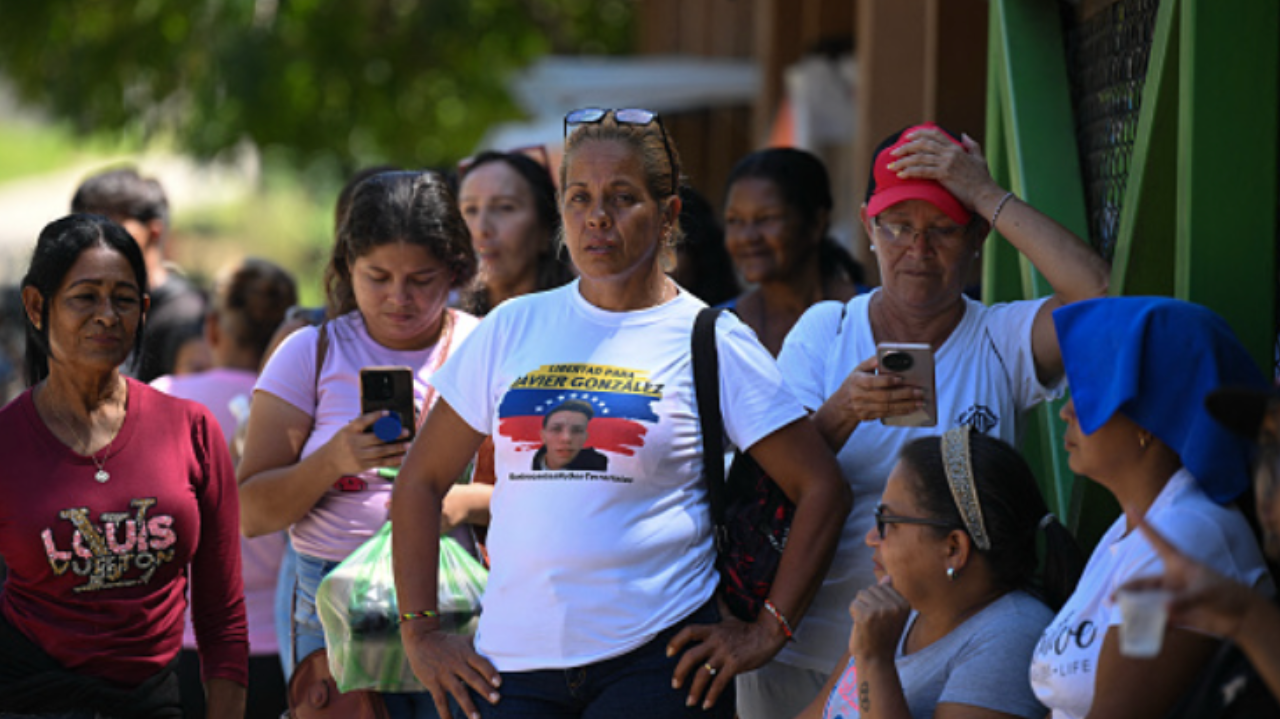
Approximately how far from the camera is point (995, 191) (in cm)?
356

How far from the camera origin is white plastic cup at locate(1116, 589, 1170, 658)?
204 centimetres

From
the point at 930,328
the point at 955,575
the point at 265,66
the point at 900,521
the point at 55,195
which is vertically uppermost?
the point at 265,66

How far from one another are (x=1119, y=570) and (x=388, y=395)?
1.86 metres

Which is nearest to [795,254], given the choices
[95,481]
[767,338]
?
[767,338]

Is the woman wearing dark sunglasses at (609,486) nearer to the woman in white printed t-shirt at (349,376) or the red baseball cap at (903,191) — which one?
the red baseball cap at (903,191)

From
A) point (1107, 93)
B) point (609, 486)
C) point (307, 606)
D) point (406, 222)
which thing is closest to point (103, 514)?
point (307, 606)

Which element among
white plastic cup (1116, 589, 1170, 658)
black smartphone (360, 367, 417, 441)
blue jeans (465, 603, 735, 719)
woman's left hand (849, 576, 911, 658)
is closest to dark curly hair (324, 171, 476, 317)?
black smartphone (360, 367, 417, 441)

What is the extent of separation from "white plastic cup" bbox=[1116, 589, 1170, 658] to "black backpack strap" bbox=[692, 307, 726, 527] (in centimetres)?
141

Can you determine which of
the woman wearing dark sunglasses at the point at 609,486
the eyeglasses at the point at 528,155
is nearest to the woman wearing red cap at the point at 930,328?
the woman wearing dark sunglasses at the point at 609,486

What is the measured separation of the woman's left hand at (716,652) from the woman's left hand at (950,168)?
1.03 m

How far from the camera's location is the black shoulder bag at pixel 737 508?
3393 millimetres

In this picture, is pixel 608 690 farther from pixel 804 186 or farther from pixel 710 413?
pixel 804 186

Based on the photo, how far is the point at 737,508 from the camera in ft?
11.6

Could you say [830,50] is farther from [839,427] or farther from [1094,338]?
[1094,338]
